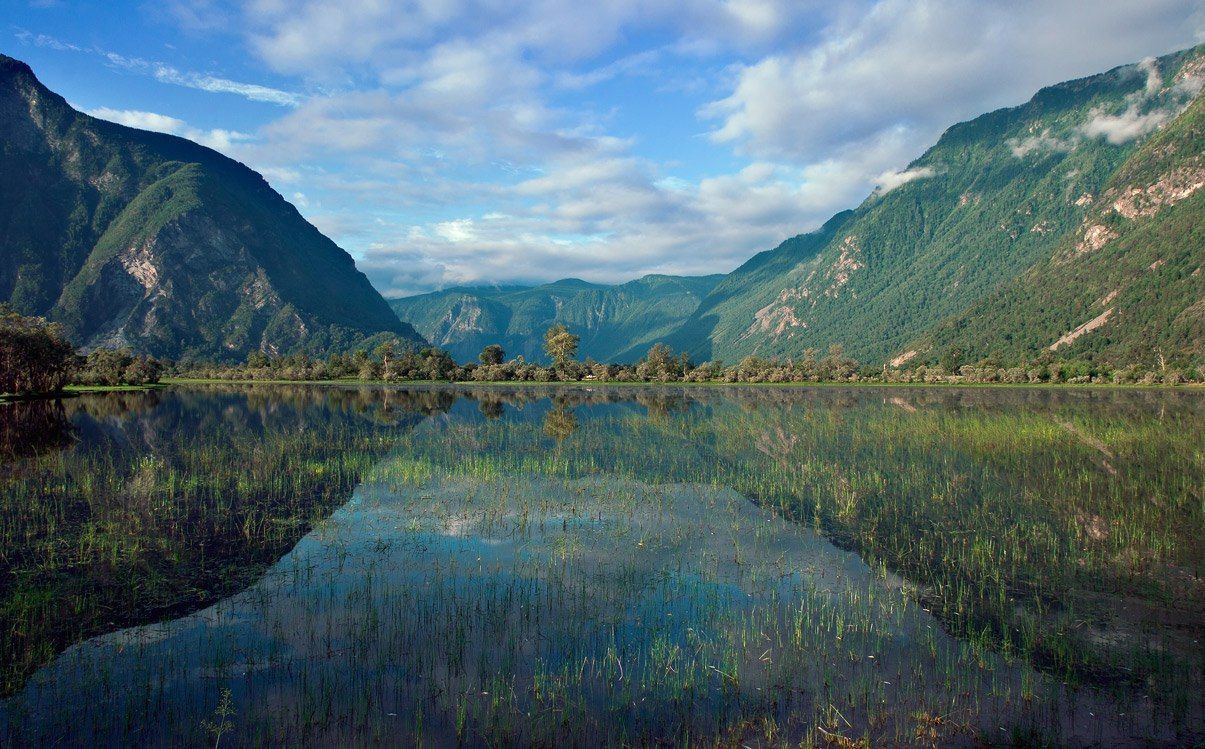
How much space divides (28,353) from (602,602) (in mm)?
86862

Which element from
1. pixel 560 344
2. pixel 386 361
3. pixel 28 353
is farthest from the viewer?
pixel 560 344

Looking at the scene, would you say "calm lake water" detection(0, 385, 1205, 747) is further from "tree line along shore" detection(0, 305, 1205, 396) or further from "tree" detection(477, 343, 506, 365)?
"tree" detection(477, 343, 506, 365)

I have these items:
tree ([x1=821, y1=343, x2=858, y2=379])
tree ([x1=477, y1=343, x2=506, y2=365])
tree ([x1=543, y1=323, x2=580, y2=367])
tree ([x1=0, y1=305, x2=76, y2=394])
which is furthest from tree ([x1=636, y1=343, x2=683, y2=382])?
tree ([x1=0, y1=305, x2=76, y2=394])

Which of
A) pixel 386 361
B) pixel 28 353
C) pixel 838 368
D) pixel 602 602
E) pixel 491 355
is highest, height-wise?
pixel 491 355

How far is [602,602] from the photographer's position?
42.4 feet

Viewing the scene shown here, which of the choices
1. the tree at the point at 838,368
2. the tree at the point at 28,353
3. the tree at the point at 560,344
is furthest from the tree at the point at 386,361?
the tree at the point at 838,368

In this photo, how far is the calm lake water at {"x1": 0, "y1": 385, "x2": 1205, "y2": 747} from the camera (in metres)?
8.57

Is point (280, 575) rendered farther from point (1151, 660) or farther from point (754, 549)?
point (1151, 660)

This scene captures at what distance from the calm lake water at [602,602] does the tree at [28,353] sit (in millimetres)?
55966

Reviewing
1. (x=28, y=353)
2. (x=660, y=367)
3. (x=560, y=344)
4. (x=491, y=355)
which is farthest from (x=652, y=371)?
(x=28, y=353)

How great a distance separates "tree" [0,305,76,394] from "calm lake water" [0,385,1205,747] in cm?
5597

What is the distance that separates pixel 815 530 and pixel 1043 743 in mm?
10563

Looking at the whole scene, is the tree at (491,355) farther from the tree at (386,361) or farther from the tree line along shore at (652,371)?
the tree at (386,361)

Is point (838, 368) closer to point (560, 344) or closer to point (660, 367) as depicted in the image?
point (660, 367)
